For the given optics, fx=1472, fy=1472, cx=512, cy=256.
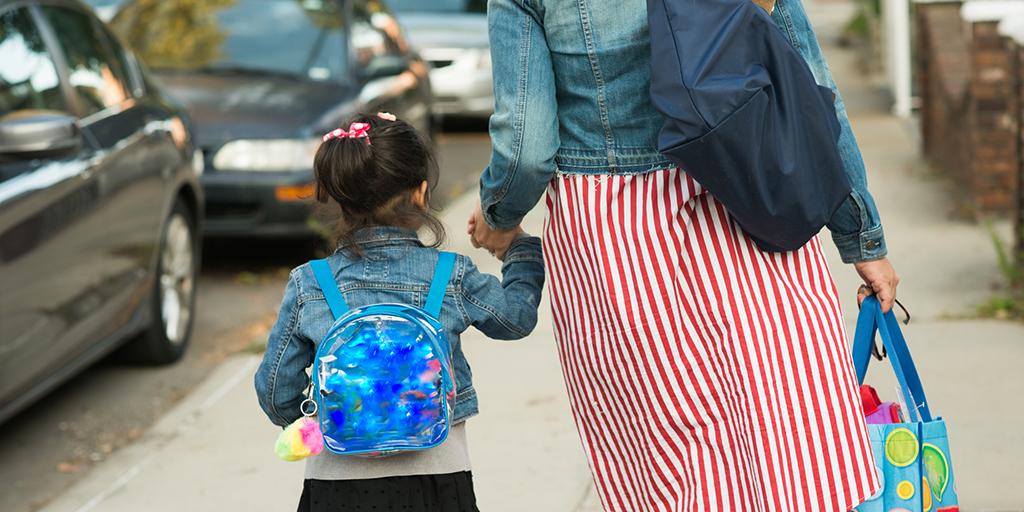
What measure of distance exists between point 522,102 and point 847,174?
2.04ft

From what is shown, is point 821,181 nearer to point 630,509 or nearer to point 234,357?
point 630,509

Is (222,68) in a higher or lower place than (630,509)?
lower

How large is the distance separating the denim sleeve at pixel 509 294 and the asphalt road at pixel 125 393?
2539 millimetres

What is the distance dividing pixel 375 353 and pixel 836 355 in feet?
2.72

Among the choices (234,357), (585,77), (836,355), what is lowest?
(234,357)

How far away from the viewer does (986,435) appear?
4.68 m

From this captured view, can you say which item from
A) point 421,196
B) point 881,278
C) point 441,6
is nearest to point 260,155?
point 421,196

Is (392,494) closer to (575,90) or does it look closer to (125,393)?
(575,90)

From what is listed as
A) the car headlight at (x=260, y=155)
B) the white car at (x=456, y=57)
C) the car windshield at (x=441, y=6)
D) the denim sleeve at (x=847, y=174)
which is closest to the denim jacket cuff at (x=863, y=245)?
the denim sleeve at (x=847, y=174)

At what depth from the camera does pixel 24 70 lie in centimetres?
541

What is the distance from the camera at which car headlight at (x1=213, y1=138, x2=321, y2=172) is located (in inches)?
303

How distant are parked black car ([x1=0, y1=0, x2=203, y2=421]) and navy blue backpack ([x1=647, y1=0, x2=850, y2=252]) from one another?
2767mm

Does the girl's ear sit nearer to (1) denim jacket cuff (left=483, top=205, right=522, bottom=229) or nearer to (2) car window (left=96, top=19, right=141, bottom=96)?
(1) denim jacket cuff (left=483, top=205, right=522, bottom=229)

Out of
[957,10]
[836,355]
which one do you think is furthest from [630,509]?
[957,10]
